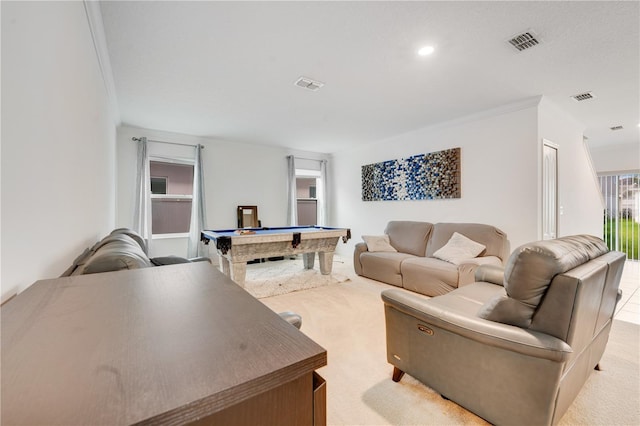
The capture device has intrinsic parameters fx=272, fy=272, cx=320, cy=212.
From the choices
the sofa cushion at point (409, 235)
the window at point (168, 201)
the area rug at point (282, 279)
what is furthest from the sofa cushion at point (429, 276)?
the window at point (168, 201)

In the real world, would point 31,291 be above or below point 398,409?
above

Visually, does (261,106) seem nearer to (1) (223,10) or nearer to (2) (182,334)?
(1) (223,10)

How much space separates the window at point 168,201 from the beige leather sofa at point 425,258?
341cm

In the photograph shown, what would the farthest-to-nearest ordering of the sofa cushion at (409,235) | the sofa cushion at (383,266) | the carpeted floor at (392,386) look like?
1. the sofa cushion at (409,235)
2. the sofa cushion at (383,266)
3. the carpeted floor at (392,386)

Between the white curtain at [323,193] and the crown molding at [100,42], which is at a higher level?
the crown molding at [100,42]

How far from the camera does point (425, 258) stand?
3.88 meters

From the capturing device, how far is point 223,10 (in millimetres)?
1903

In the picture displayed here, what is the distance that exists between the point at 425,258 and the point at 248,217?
11.5 feet

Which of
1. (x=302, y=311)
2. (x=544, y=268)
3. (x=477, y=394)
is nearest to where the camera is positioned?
(x=544, y=268)

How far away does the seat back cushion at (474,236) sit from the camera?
3556 millimetres

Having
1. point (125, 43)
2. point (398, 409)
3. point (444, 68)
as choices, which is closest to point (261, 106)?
point (125, 43)

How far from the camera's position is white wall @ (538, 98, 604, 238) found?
12.0ft

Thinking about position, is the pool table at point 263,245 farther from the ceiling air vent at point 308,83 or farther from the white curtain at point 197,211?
the ceiling air vent at point 308,83

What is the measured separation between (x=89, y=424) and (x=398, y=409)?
5.54ft
